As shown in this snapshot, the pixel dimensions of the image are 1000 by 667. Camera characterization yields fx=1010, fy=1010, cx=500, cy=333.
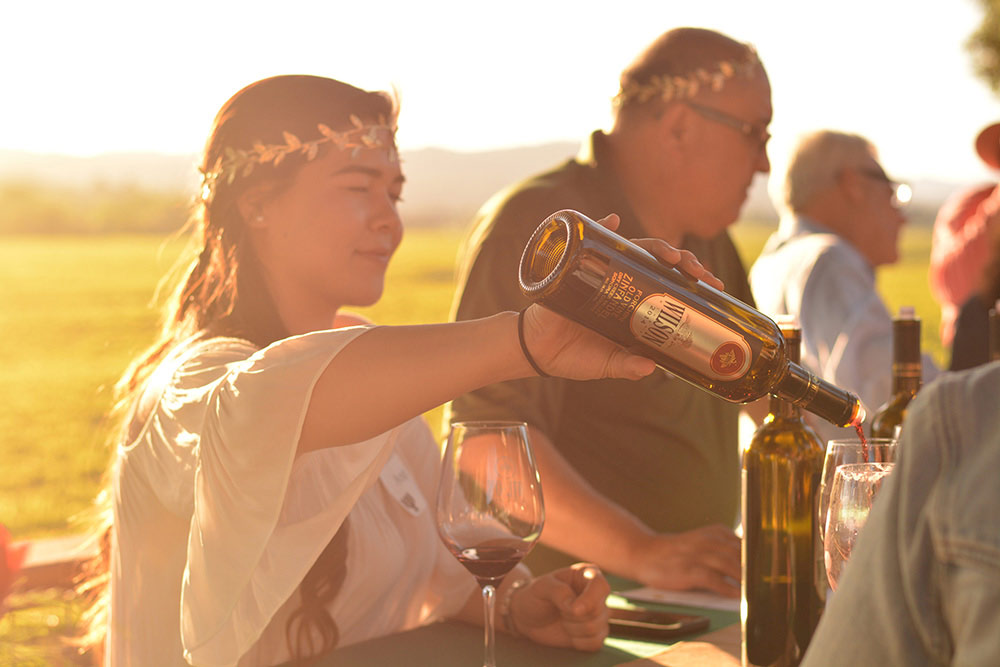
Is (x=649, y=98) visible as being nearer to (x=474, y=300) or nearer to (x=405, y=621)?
(x=474, y=300)

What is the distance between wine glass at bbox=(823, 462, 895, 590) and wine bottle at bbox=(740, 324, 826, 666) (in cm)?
14

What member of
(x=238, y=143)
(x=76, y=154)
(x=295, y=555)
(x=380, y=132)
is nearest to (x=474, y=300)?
(x=380, y=132)

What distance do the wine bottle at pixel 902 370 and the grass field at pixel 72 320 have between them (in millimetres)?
11043

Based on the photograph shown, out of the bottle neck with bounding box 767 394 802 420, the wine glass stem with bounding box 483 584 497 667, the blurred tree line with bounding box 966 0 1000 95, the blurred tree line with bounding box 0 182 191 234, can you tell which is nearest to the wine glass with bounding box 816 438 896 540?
the bottle neck with bounding box 767 394 802 420

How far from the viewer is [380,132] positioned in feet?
5.70

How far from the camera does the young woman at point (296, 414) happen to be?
111 centimetres

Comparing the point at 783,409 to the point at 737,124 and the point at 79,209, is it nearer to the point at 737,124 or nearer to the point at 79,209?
the point at 737,124

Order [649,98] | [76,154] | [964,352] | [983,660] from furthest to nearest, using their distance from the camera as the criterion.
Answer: [76,154], [964,352], [649,98], [983,660]

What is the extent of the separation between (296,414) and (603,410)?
1.18 metres

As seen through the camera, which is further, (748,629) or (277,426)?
(748,629)

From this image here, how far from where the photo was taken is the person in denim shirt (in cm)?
47

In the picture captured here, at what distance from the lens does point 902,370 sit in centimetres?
171

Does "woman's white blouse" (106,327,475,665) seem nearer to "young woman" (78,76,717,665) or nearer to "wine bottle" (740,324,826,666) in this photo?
"young woman" (78,76,717,665)

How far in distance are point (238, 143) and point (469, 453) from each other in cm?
81
